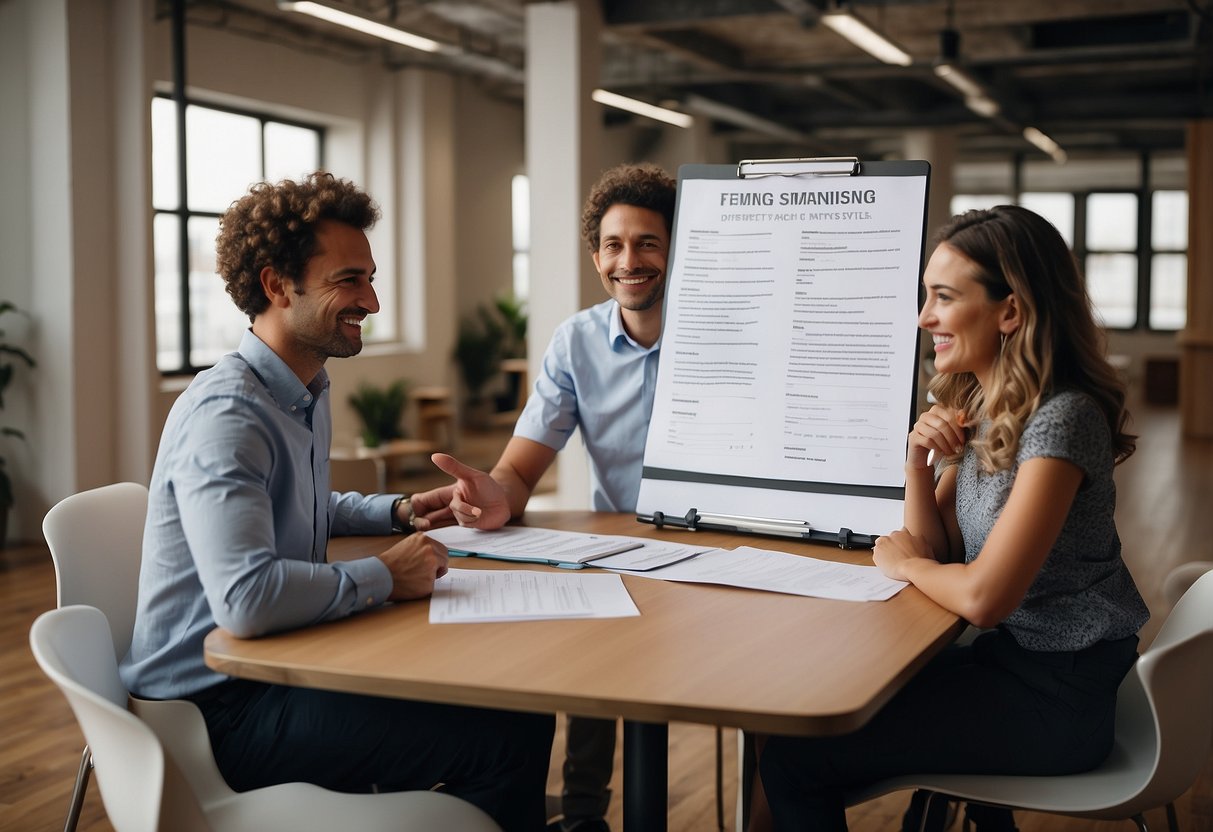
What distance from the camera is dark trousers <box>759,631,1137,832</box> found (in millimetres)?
1940

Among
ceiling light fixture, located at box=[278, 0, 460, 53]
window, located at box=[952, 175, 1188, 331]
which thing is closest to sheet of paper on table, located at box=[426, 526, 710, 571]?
ceiling light fixture, located at box=[278, 0, 460, 53]

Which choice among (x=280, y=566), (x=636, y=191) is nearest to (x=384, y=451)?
(x=636, y=191)

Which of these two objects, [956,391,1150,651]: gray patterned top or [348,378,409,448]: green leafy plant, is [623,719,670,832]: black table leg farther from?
[348,378,409,448]: green leafy plant

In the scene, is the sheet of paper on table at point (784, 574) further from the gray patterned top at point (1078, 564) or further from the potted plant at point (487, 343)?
the potted plant at point (487, 343)

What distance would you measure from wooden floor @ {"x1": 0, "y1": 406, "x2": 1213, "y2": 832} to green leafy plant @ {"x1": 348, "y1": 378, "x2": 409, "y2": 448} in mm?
3682

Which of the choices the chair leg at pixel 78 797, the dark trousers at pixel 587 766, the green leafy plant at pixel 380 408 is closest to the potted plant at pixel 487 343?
the green leafy plant at pixel 380 408

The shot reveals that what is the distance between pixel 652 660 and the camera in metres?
1.63

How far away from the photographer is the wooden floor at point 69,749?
3.22 m

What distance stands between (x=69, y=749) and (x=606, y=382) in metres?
2.16

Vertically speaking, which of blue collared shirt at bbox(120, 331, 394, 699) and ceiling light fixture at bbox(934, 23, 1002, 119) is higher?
ceiling light fixture at bbox(934, 23, 1002, 119)

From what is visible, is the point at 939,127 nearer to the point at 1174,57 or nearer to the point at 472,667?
the point at 1174,57

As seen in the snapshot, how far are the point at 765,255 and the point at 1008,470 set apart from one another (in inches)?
Result: 29.8

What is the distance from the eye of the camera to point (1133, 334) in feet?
58.2

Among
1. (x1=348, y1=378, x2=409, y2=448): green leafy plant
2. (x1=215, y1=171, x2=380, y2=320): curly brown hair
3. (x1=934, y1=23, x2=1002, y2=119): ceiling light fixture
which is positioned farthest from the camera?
(x1=348, y1=378, x2=409, y2=448): green leafy plant
